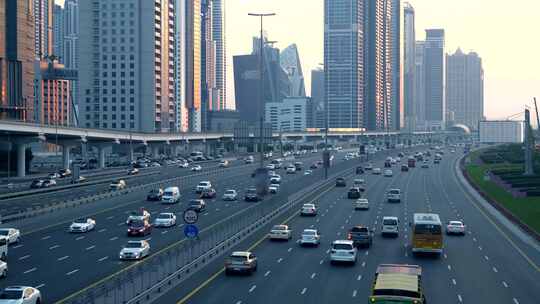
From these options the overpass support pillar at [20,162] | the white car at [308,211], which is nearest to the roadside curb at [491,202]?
the white car at [308,211]

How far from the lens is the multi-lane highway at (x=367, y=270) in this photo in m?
30.4

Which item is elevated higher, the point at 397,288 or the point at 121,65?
the point at 121,65

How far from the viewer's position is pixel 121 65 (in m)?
182

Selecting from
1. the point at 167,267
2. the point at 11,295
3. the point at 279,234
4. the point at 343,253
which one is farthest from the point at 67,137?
the point at 11,295

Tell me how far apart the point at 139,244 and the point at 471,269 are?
16484mm

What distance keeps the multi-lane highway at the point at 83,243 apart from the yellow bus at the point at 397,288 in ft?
40.7

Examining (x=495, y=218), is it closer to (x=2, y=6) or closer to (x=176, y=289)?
(x=176, y=289)

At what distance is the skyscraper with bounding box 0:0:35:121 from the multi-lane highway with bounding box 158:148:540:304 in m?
97.3

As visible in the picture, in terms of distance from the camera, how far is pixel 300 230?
53.9 meters

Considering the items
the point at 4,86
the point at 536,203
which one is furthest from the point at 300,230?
the point at 4,86

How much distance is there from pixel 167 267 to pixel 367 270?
9902 mm

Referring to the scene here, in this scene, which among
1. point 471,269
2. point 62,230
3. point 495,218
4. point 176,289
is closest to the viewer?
point 176,289

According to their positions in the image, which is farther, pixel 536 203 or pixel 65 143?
pixel 65 143

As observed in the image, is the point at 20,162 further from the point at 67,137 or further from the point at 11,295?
the point at 11,295
